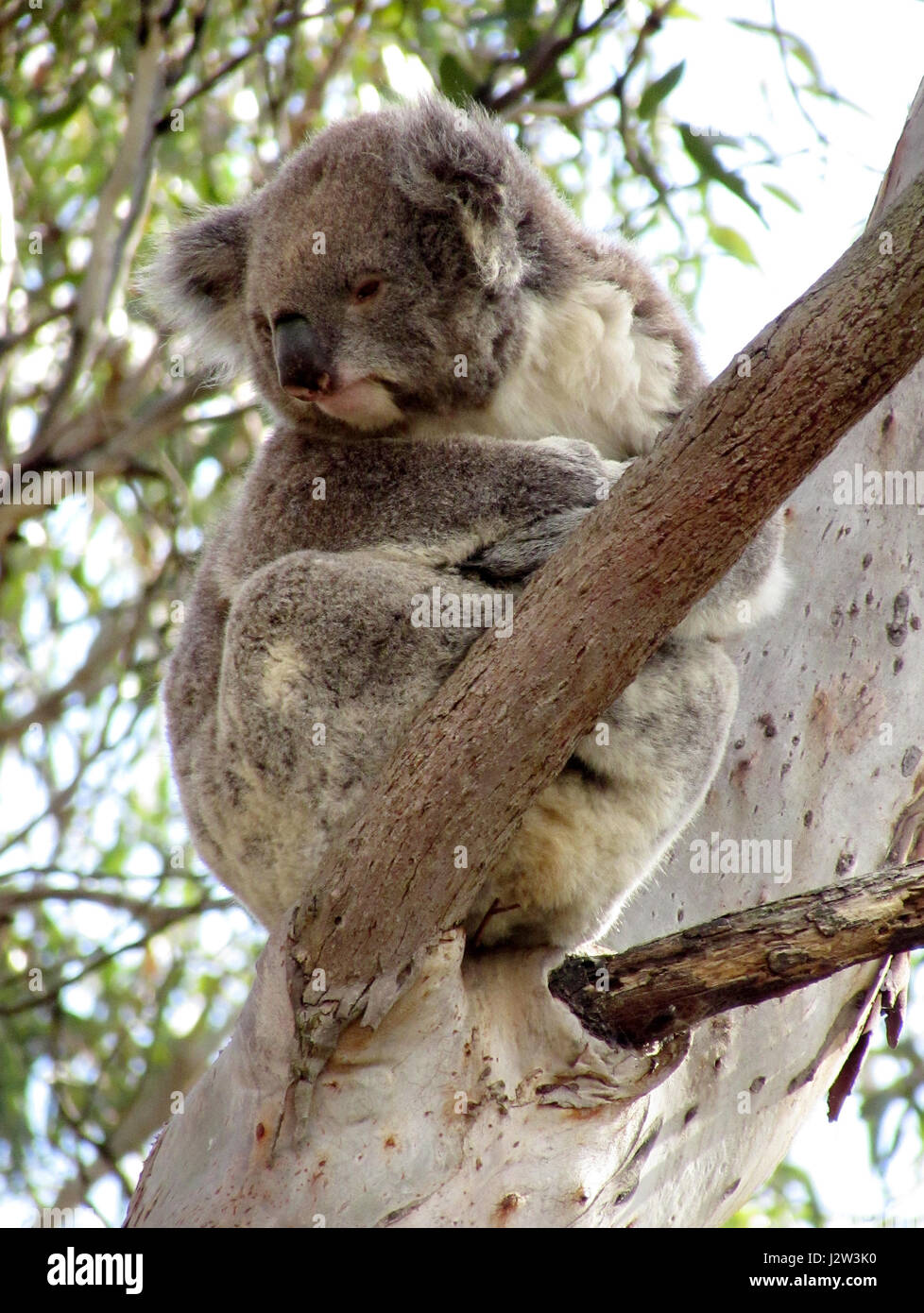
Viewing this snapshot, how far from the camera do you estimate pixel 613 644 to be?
2326 millimetres

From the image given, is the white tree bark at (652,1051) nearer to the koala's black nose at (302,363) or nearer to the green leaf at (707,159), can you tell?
the koala's black nose at (302,363)

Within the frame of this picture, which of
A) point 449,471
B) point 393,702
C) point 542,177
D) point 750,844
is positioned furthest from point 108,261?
point 750,844

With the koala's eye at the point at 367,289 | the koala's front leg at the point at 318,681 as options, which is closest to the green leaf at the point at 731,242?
the koala's eye at the point at 367,289

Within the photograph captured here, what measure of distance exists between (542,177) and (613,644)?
171 cm

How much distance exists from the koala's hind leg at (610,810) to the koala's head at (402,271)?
857 millimetres

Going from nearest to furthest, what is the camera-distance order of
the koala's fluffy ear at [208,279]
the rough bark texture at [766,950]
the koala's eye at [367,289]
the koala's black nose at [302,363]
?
the rough bark texture at [766,950]
the koala's black nose at [302,363]
the koala's eye at [367,289]
the koala's fluffy ear at [208,279]

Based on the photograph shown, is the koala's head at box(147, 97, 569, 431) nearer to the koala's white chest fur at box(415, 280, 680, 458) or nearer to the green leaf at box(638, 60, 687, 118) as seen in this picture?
the koala's white chest fur at box(415, 280, 680, 458)

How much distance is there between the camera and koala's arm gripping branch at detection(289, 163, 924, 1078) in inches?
83.6

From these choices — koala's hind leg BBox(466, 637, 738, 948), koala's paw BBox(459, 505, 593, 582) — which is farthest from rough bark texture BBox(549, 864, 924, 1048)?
koala's paw BBox(459, 505, 593, 582)

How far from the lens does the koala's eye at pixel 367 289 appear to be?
3193 millimetres

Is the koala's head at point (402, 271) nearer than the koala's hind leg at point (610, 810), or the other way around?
the koala's hind leg at point (610, 810)

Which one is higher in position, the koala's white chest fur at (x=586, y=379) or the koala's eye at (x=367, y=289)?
the koala's eye at (x=367, y=289)

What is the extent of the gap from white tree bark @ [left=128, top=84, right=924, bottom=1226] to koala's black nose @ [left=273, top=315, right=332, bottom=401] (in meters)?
1.14

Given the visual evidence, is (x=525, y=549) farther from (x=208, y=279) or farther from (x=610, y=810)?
(x=208, y=279)
